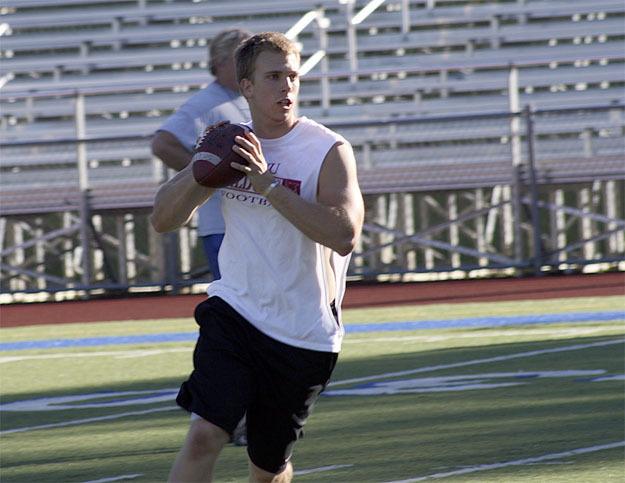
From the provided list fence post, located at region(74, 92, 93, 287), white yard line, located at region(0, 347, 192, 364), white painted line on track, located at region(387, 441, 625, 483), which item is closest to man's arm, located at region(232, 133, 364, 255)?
white painted line on track, located at region(387, 441, 625, 483)

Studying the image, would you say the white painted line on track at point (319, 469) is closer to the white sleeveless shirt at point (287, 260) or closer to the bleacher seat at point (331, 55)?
the white sleeveless shirt at point (287, 260)

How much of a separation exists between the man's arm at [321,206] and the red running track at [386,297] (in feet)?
30.4

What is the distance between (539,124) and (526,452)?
10207mm

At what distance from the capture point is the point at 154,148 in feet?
24.5

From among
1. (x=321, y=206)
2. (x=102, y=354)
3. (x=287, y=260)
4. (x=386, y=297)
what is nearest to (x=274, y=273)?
(x=287, y=260)

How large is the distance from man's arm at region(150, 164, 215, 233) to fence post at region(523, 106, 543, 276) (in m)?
11.3

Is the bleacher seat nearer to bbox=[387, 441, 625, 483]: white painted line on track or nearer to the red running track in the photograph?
the red running track

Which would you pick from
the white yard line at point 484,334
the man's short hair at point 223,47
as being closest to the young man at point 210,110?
the man's short hair at point 223,47

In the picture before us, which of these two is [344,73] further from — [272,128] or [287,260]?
[287,260]

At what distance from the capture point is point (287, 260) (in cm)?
452

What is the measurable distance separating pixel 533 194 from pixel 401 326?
175 inches

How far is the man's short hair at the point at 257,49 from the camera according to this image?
4562mm

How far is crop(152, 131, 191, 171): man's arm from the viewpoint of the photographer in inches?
292

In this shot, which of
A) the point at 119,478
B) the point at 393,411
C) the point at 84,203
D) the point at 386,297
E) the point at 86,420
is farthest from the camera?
the point at 84,203
